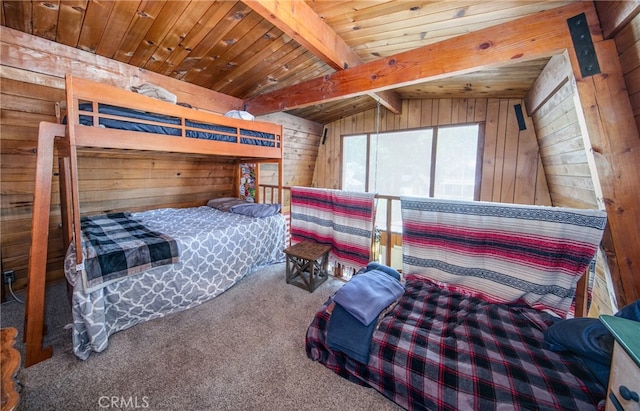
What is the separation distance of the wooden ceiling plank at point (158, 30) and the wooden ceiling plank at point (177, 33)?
0.07ft

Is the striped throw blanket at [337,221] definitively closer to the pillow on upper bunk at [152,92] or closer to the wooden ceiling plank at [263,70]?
the wooden ceiling plank at [263,70]

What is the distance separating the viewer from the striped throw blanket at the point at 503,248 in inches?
56.4

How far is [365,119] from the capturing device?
452 centimetres

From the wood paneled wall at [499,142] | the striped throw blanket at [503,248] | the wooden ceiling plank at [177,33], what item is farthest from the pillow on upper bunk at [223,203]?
the wood paneled wall at [499,142]

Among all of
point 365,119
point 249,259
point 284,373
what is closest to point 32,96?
point 249,259

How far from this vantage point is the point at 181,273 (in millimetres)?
2105

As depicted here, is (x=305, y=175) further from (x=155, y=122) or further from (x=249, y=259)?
(x=155, y=122)

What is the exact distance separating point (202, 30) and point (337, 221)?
2090mm

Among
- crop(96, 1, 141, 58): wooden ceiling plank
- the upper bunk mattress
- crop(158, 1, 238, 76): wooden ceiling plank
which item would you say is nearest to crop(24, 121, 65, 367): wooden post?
the upper bunk mattress

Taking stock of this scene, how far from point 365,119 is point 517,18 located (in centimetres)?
302

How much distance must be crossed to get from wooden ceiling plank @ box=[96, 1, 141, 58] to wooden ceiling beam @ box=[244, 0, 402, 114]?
1021 millimetres

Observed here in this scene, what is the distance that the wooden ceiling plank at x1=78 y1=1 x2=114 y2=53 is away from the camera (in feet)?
5.56

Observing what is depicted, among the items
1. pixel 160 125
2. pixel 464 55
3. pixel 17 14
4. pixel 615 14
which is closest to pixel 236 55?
pixel 160 125

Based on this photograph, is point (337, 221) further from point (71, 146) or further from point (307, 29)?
point (71, 146)
